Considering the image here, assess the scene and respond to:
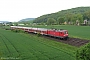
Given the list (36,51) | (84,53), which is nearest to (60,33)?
(36,51)

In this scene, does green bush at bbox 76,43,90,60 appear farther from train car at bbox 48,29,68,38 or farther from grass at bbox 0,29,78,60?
train car at bbox 48,29,68,38

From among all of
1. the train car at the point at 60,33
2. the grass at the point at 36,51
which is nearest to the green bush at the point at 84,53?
the grass at the point at 36,51

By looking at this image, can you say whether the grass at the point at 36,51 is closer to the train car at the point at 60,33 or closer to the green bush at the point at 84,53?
the green bush at the point at 84,53

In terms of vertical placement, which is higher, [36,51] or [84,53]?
[84,53]

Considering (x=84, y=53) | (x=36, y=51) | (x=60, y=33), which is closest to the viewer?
(x=84, y=53)

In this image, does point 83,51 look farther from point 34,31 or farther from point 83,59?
point 34,31

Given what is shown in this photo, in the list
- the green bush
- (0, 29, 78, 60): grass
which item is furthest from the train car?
the green bush

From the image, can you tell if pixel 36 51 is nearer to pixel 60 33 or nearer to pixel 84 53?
pixel 84 53

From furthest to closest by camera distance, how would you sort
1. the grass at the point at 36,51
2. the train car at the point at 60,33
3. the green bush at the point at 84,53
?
the train car at the point at 60,33 → the grass at the point at 36,51 → the green bush at the point at 84,53

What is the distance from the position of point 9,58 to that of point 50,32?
35.2m

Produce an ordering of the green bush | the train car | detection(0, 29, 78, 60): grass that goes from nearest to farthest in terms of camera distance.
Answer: the green bush
detection(0, 29, 78, 60): grass
the train car

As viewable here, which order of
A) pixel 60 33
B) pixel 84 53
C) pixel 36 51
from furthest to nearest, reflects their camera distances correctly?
pixel 60 33
pixel 36 51
pixel 84 53

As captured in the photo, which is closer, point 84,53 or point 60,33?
point 84,53

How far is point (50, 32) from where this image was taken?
5903cm
